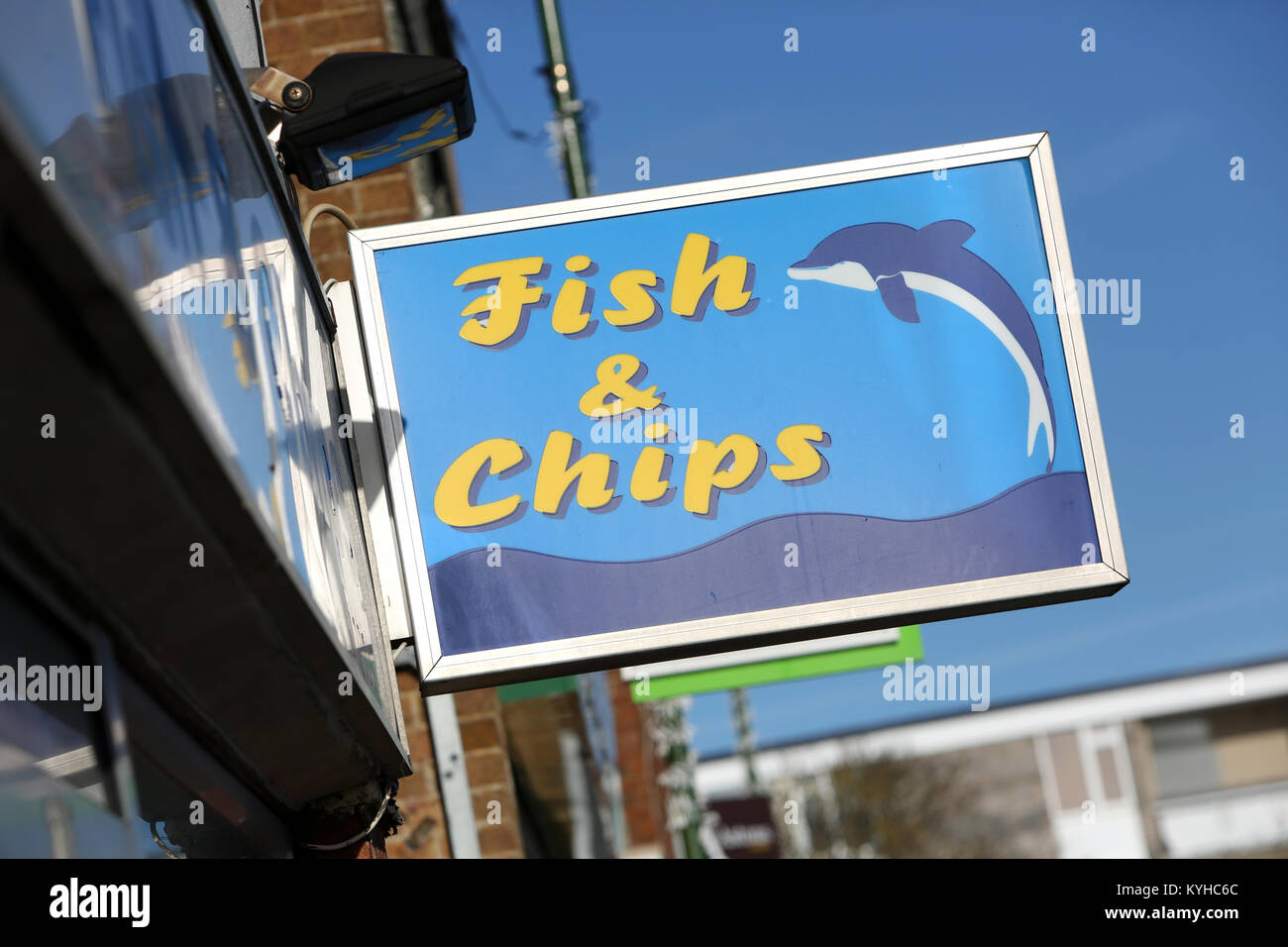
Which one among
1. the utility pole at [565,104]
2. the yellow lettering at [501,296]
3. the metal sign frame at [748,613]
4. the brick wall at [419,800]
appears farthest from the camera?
the utility pole at [565,104]

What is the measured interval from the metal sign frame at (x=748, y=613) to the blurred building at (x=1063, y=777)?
123 feet

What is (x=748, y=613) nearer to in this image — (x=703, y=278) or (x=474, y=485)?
(x=474, y=485)

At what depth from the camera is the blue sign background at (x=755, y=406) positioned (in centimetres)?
329

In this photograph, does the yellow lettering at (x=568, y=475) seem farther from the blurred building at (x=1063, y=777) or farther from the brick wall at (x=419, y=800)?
the blurred building at (x=1063, y=777)

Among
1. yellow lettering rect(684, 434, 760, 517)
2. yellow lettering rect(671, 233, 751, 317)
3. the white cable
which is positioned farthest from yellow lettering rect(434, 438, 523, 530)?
the white cable

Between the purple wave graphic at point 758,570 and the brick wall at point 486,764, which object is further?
the brick wall at point 486,764

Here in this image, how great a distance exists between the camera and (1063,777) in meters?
46.5

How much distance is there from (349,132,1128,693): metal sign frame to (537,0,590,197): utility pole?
20.9 feet

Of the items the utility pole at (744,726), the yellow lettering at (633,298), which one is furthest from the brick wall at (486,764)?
the utility pole at (744,726)

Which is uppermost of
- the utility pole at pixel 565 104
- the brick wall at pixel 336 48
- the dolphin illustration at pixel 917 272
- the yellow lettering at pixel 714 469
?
the utility pole at pixel 565 104

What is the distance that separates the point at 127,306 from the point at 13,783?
763mm

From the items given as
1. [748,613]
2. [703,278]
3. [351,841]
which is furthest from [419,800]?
[703,278]

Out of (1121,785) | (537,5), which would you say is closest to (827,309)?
(537,5)

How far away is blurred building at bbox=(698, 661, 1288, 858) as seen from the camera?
4250 centimetres
